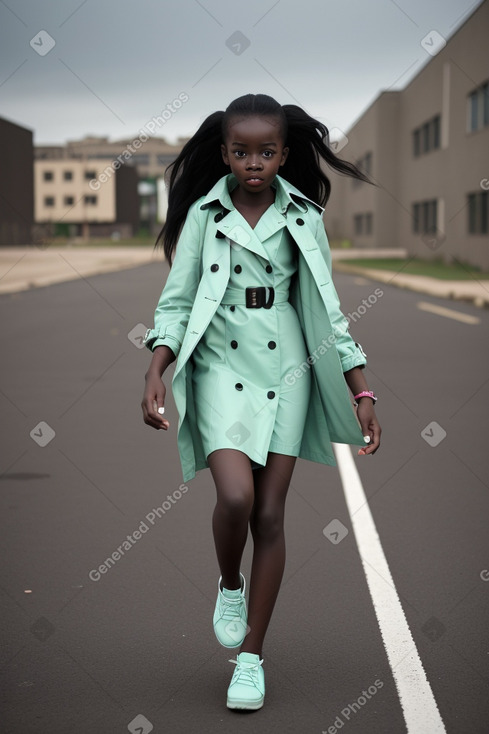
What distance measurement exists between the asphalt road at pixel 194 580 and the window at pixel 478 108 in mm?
29293

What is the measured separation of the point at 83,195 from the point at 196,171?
119 m

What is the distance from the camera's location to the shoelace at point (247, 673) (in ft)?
11.8

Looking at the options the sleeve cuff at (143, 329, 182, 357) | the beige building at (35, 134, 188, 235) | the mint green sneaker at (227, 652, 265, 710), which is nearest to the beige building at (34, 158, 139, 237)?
the beige building at (35, 134, 188, 235)

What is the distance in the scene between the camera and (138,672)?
3875 mm

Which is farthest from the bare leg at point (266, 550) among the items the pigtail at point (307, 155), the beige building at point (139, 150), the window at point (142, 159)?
the window at point (142, 159)

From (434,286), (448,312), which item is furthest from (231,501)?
(434,286)

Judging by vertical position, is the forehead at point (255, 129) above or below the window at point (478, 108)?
below

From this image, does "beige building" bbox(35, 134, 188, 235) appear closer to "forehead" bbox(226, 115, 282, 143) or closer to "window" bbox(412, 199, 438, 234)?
"window" bbox(412, 199, 438, 234)

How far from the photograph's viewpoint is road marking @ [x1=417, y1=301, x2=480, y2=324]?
18239mm

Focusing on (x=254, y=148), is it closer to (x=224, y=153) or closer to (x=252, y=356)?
(x=224, y=153)

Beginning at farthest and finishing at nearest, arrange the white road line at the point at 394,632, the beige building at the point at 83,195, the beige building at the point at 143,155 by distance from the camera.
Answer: the beige building at the point at 143,155, the beige building at the point at 83,195, the white road line at the point at 394,632

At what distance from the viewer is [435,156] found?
4831 centimetres

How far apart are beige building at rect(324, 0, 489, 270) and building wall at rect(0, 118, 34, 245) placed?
23.2 m

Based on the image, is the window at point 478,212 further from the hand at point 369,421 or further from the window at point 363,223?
the hand at point 369,421
